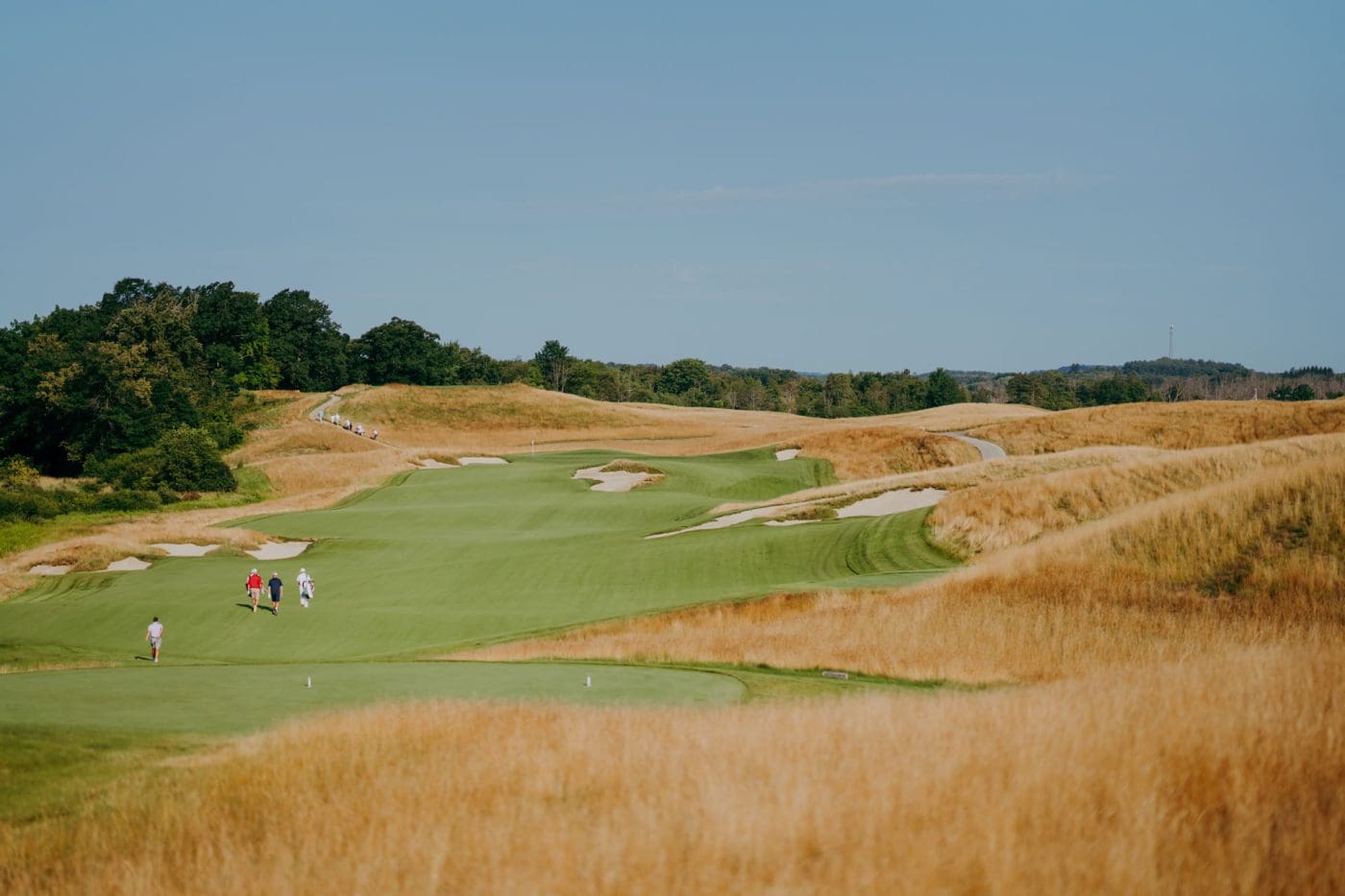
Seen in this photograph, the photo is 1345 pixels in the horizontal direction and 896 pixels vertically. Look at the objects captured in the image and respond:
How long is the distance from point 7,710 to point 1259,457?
26913mm

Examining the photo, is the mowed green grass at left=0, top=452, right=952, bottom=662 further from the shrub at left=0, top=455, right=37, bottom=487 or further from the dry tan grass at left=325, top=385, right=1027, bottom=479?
the dry tan grass at left=325, top=385, right=1027, bottom=479

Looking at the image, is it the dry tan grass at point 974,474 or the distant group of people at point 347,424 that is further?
the distant group of people at point 347,424

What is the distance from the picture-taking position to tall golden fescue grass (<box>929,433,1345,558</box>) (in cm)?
2523

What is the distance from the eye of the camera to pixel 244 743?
8.68 metres

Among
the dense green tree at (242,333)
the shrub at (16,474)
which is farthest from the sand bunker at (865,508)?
the dense green tree at (242,333)

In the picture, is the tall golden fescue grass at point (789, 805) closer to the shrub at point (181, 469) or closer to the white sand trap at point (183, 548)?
the white sand trap at point (183, 548)

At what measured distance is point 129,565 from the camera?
1323 inches

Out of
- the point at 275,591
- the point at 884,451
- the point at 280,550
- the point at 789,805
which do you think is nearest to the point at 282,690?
the point at 789,805

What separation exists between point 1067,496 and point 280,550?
24752 millimetres

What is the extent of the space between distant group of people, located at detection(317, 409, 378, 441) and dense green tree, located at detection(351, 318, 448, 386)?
27764 mm

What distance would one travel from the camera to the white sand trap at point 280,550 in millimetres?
35906

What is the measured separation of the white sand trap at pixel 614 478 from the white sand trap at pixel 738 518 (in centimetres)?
1587

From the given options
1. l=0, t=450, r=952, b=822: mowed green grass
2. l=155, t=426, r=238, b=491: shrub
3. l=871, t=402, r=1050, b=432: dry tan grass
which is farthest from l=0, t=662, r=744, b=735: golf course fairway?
l=871, t=402, r=1050, b=432: dry tan grass

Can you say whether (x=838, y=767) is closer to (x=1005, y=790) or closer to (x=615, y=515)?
Answer: (x=1005, y=790)
